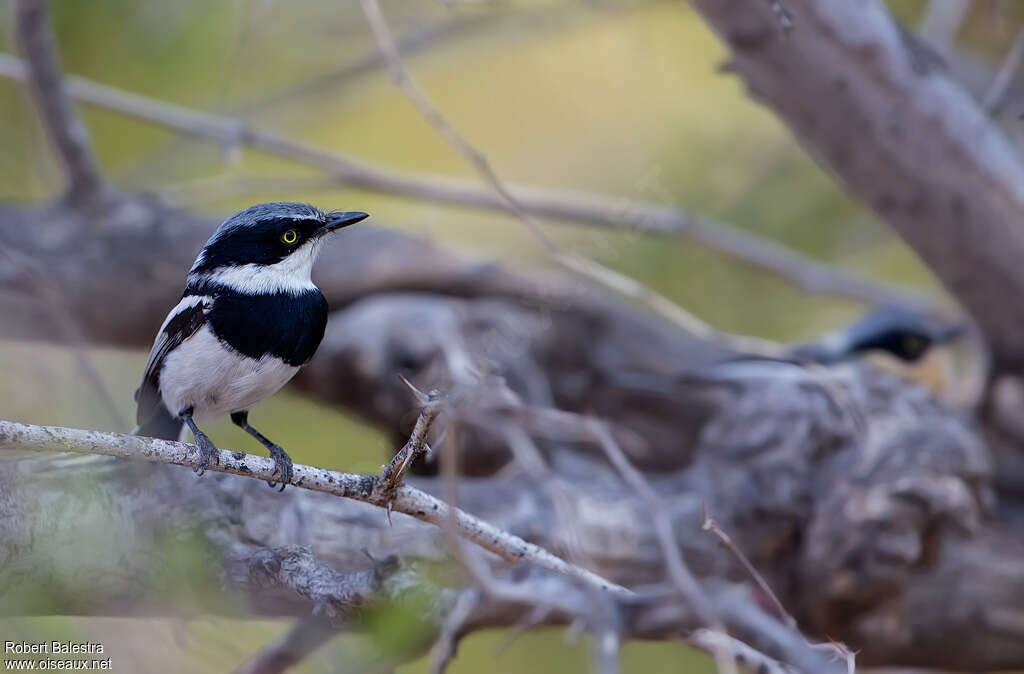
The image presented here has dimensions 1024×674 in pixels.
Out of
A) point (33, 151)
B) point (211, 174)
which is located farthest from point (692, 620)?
point (211, 174)

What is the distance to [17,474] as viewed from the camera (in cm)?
215

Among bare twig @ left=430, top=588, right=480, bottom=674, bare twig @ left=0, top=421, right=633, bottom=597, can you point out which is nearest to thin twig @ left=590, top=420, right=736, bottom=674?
bare twig @ left=0, top=421, right=633, bottom=597

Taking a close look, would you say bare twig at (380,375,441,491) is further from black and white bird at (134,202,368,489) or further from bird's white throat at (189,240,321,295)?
bird's white throat at (189,240,321,295)

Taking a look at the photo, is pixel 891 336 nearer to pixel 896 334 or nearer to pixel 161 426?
pixel 896 334

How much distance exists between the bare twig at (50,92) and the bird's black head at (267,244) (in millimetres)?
1887

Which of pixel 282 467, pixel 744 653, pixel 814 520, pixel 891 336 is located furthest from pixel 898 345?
pixel 282 467

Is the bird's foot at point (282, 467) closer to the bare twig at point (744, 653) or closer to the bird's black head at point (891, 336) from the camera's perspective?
the bare twig at point (744, 653)

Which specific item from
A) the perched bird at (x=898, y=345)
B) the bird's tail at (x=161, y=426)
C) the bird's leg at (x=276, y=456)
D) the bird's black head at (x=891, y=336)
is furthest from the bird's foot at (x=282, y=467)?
the bird's black head at (x=891, y=336)

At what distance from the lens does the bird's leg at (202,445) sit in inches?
59.1

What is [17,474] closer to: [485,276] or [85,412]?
[85,412]

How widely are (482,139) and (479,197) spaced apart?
71.3 inches

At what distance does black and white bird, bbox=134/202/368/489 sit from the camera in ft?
5.14

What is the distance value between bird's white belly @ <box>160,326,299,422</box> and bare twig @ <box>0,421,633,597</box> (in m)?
0.13

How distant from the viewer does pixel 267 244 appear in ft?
5.77
